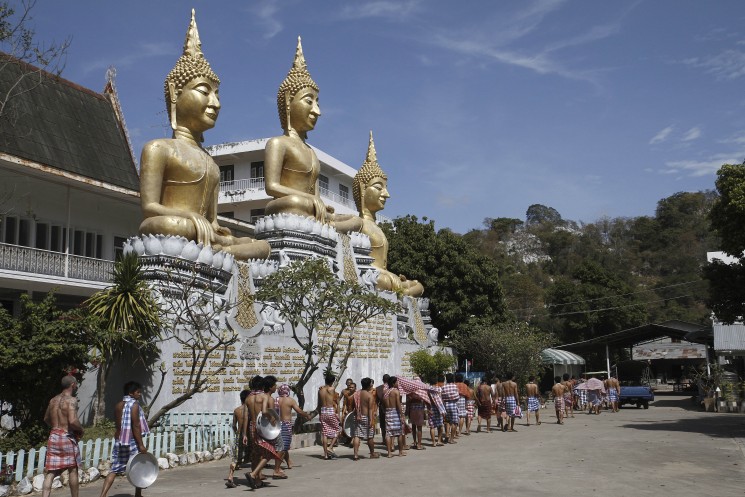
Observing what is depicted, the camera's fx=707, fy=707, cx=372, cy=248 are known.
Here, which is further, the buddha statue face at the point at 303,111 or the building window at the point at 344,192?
the building window at the point at 344,192

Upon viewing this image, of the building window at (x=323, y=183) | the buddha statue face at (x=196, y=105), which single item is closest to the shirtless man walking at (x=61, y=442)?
the buddha statue face at (x=196, y=105)

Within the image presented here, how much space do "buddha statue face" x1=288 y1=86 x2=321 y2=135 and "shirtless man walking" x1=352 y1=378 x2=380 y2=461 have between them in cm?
1000

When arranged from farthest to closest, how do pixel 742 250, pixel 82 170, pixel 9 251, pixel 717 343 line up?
1. pixel 717 343
2. pixel 82 170
3. pixel 9 251
4. pixel 742 250

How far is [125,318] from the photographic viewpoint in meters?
11.5

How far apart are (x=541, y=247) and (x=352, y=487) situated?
2928 inches

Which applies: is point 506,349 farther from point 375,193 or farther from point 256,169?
point 256,169

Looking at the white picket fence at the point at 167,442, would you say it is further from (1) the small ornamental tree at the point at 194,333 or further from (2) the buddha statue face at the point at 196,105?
(2) the buddha statue face at the point at 196,105

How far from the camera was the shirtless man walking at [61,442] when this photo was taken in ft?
24.0

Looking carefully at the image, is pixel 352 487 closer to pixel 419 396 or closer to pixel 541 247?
pixel 419 396

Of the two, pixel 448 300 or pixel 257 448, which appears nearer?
pixel 257 448

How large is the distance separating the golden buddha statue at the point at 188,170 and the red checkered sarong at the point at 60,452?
7257 millimetres

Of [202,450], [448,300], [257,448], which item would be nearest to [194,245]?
[202,450]

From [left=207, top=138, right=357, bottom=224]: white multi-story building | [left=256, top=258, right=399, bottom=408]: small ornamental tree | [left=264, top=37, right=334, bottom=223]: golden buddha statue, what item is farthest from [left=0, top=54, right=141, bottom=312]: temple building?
[left=207, top=138, right=357, bottom=224]: white multi-story building

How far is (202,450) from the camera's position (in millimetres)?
11117
